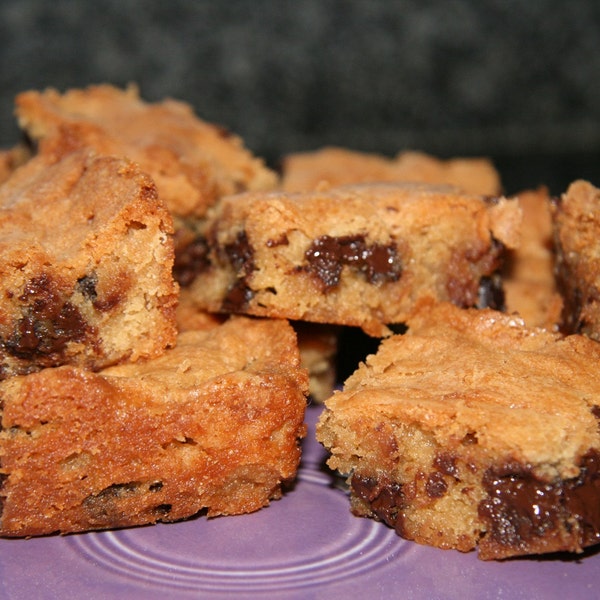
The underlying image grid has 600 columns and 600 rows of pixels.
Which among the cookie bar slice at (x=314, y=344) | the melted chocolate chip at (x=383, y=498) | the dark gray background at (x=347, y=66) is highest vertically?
the dark gray background at (x=347, y=66)

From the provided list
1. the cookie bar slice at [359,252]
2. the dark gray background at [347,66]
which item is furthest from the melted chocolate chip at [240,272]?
the dark gray background at [347,66]

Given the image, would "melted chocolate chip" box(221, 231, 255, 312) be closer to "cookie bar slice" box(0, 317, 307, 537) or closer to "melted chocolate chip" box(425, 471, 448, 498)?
"cookie bar slice" box(0, 317, 307, 537)

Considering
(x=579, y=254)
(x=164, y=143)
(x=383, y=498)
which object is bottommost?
(x=383, y=498)

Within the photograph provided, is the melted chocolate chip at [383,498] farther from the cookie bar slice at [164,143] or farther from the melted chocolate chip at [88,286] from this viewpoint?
the cookie bar slice at [164,143]

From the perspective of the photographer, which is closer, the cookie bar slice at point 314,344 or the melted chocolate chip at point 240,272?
the melted chocolate chip at point 240,272

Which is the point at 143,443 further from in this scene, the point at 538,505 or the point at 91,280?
the point at 538,505

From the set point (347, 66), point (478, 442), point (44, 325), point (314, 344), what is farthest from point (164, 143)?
point (347, 66)
